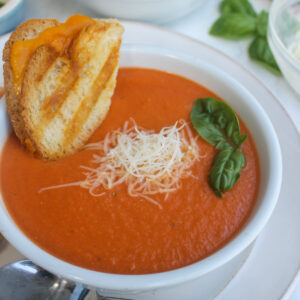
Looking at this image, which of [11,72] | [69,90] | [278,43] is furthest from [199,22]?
[11,72]

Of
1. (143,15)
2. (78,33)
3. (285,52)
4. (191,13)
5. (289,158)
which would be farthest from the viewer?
(191,13)

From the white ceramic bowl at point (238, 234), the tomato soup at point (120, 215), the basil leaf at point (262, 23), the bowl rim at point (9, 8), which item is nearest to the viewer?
the white ceramic bowl at point (238, 234)

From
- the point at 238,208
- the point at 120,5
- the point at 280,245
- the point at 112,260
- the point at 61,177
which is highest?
the point at 120,5

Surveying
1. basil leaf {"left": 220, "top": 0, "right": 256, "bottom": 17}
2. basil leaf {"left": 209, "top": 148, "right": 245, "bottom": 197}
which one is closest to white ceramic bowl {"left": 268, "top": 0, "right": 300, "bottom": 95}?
basil leaf {"left": 220, "top": 0, "right": 256, "bottom": 17}

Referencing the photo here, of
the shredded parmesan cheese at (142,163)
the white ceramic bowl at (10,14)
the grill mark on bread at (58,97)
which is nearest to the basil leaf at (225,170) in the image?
the shredded parmesan cheese at (142,163)

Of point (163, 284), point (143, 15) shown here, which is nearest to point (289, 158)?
point (163, 284)

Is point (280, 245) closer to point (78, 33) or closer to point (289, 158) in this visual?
point (289, 158)

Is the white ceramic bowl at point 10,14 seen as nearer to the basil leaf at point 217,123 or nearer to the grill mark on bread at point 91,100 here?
the grill mark on bread at point 91,100
